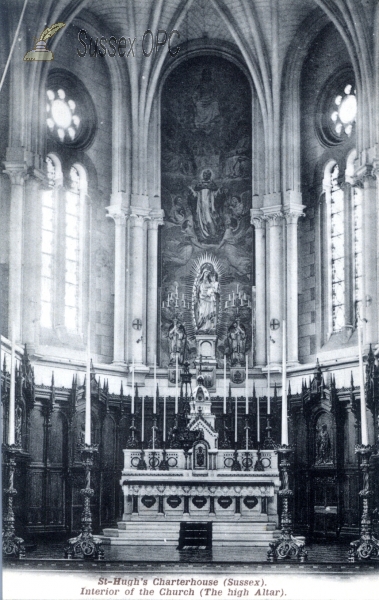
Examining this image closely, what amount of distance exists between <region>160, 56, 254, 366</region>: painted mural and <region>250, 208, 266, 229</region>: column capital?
0.44 meters

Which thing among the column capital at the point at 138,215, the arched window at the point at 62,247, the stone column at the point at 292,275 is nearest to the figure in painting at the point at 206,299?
the stone column at the point at 292,275

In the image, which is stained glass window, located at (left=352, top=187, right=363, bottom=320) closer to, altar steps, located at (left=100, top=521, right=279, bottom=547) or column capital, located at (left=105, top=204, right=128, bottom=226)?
column capital, located at (left=105, top=204, right=128, bottom=226)

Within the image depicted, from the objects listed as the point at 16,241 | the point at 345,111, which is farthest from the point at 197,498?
the point at 345,111

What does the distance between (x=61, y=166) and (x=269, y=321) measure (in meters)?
6.93

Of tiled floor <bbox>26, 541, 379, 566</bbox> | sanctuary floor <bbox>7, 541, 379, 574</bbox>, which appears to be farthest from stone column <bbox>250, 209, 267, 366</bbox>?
tiled floor <bbox>26, 541, 379, 566</bbox>

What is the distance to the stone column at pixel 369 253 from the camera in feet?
72.7

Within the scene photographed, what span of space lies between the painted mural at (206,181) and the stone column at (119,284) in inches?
51.6

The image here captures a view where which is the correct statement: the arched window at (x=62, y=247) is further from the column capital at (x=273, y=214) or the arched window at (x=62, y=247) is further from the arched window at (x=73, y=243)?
the column capital at (x=273, y=214)

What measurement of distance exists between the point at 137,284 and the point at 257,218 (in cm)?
380

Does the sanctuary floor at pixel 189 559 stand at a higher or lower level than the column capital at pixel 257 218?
lower

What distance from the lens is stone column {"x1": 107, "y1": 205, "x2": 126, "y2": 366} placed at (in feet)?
84.1

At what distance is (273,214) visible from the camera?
26141mm

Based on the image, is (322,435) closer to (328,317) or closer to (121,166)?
(328,317)

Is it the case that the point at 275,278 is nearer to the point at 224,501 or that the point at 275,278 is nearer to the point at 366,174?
the point at 366,174
